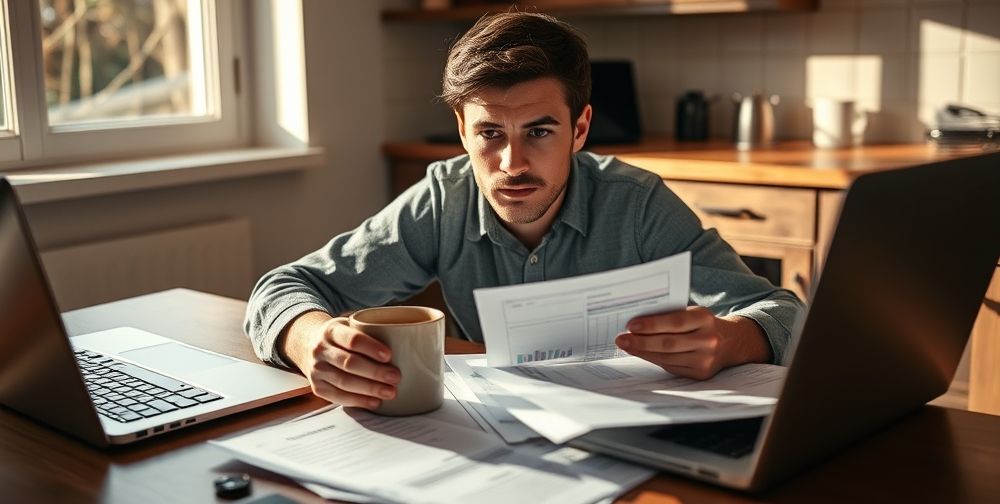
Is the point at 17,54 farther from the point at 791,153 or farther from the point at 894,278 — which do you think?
the point at 894,278

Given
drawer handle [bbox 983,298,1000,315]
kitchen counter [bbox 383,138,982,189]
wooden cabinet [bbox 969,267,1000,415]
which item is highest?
kitchen counter [bbox 383,138,982,189]

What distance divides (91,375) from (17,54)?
1.65 m

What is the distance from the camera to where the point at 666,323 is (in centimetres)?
108

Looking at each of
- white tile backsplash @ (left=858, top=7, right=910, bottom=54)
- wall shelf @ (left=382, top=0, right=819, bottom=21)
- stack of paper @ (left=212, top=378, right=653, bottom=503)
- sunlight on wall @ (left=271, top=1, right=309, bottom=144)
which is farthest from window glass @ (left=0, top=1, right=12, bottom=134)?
white tile backsplash @ (left=858, top=7, right=910, bottom=54)

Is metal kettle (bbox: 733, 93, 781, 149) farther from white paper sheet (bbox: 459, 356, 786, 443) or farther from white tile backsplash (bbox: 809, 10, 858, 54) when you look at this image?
white paper sheet (bbox: 459, 356, 786, 443)

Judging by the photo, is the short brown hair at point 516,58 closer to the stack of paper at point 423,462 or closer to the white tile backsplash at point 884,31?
the stack of paper at point 423,462

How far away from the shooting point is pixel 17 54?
2.55 m

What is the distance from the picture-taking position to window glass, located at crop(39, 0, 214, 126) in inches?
107

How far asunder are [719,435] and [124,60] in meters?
2.41

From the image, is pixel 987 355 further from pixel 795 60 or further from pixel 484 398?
pixel 484 398

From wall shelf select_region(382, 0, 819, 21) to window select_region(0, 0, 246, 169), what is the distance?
590 mm

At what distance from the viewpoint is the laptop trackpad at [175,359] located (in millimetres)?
1233

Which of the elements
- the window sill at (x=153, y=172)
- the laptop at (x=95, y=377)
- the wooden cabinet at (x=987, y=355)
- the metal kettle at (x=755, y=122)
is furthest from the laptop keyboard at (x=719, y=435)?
the metal kettle at (x=755, y=122)

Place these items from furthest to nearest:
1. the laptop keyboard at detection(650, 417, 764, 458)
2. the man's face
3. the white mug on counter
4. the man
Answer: the white mug on counter, the man's face, the man, the laptop keyboard at detection(650, 417, 764, 458)
